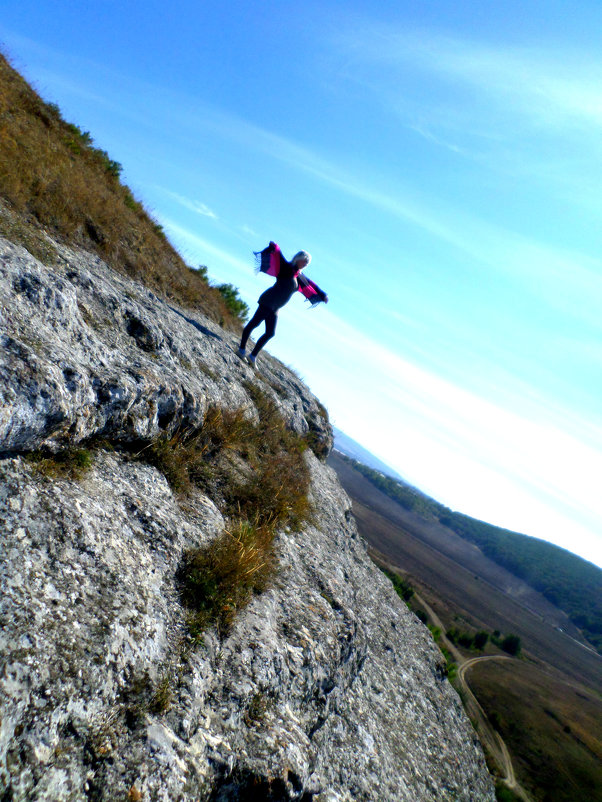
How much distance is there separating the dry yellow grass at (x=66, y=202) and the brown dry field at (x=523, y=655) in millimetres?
52078

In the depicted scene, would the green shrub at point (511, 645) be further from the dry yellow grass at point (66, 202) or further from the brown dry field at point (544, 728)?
the dry yellow grass at point (66, 202)

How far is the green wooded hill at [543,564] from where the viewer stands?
130125 millimetres

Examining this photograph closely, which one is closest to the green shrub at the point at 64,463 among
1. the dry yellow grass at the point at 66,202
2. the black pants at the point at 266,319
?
the dry yellow grass at the point at 66,202

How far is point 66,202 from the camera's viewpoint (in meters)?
9.56

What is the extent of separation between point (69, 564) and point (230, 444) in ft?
13.3

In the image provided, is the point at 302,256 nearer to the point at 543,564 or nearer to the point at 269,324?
the point at 269,324

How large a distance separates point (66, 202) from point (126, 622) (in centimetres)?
968

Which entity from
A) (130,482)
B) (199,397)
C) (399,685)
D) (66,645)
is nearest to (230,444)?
(199,397)

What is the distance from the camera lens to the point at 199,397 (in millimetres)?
6324

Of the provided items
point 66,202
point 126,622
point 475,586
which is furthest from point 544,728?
point 475,586

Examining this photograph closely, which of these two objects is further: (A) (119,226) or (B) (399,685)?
(A) (119,226)

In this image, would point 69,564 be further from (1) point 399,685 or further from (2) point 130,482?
(1) point 399,685

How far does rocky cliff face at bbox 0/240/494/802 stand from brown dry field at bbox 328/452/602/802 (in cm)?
4914

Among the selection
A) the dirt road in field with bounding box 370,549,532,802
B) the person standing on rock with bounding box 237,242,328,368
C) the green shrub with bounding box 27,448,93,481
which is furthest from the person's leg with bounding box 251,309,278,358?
the dirt road in field with bounding box 370,549,532,802
